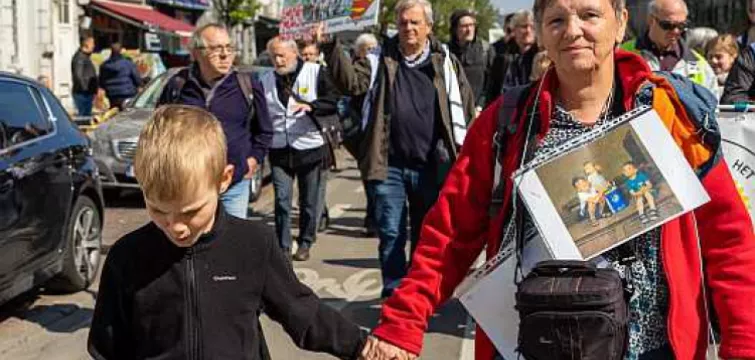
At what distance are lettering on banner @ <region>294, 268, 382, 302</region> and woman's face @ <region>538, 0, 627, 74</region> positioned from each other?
459cm

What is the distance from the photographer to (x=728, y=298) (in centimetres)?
252

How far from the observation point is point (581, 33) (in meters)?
2.67

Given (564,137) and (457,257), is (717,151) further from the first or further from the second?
(457,257)

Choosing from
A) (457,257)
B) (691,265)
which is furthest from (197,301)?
(691,265)

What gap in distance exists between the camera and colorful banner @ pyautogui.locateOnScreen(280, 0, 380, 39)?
750 centimetres

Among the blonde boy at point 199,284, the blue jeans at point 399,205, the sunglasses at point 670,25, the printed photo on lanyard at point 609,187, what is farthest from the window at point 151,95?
the printed photo on lanyard at point 609,187

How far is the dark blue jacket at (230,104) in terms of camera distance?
20.2 feet

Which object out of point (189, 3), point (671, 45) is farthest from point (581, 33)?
point (189, 3)

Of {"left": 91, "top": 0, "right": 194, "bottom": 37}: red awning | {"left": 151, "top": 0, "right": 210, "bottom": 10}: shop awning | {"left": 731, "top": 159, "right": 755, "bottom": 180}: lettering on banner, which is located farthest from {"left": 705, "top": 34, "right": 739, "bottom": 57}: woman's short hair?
{"left": 151, "top": 0, "right": 210, "bottom": 10}: shop awning

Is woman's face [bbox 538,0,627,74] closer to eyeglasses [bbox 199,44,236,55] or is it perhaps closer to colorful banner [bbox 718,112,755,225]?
colorful banner [bbox 718,112,755,225]

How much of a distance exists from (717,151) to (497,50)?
740cm

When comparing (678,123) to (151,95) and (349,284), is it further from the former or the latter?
(151,95)

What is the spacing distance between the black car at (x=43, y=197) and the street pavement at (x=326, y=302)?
0.28 metres

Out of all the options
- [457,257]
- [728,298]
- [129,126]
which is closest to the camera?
[728,298]
